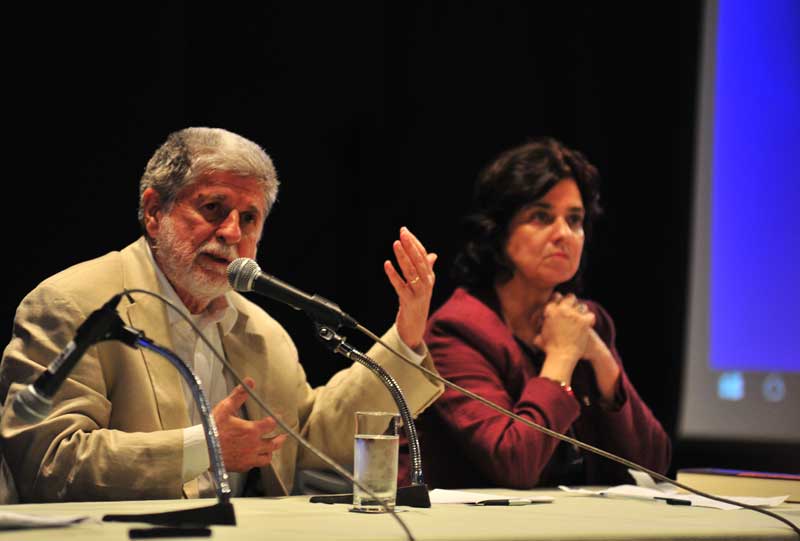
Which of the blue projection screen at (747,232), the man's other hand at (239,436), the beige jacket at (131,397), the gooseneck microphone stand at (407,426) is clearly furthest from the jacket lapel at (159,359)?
the blue projection screen at (747,232)

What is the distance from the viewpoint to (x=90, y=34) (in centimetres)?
322

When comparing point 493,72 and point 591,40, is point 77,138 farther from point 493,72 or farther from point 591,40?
point 591,40

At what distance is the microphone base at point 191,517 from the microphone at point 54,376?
0.21 m

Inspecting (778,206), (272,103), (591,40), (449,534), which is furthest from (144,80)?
(449,534)

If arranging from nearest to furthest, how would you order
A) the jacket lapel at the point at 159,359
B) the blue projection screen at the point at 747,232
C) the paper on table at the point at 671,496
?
the paper on table at the point at 671,496 → the jacket lapel at the point at 159,359 → the blue projection screen at the point at 747,232

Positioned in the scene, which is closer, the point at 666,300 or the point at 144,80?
the point at 144,80

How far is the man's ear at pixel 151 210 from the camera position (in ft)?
8.24

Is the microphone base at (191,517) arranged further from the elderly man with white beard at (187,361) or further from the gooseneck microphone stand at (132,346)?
the elderly man with white beard at (187,361)

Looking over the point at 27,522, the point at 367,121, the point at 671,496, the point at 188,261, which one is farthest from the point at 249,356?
the point at 367,121

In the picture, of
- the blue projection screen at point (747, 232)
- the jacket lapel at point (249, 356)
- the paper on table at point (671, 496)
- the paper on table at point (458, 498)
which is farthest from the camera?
the blue projection screen at point (747, 232)

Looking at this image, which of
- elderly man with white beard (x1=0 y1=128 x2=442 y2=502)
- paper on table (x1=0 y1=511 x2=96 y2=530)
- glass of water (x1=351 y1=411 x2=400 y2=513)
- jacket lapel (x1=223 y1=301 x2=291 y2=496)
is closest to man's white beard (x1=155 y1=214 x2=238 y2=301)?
elderly man with white beard (x1=0 y1=128 x2=442 y2=502)

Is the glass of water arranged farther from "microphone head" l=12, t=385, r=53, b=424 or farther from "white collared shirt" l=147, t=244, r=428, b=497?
"white collared shirt" l=147, t=244, r=428, b=497

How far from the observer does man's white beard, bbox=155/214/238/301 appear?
2430mm

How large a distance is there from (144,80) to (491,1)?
1.48 m
